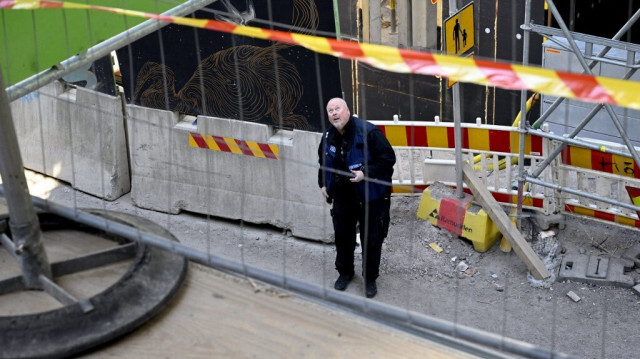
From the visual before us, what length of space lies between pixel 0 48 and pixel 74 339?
3.22 m

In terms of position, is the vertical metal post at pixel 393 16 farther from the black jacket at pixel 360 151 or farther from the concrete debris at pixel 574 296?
the concrete debris at pixel 574 296

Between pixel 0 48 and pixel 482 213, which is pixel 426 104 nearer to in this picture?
pixel 482 213

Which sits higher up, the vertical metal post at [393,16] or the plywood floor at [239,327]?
the vertical metal post at [393,16]

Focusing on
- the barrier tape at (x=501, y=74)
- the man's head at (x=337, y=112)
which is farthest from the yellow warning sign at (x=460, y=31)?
the barrier tape at (x=501, y=74)

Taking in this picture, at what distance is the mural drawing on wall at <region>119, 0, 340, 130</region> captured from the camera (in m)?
7.59

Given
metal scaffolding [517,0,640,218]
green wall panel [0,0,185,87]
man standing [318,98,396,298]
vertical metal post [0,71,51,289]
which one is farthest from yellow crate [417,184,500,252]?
vertical metal post [0,71,51,289]

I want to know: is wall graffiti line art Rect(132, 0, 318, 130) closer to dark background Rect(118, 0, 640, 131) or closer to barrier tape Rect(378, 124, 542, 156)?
dark background Rect(118, 0, 640, 131)

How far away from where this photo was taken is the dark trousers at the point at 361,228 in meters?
6.95

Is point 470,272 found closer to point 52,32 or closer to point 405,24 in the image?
point 405,24

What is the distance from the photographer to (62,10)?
6434 mm

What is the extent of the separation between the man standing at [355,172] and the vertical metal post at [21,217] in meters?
2.68

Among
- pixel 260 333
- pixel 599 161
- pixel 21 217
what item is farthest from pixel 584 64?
pixel 21 217

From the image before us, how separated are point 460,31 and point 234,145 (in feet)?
7.50

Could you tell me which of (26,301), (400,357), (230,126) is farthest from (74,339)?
(230,126)
